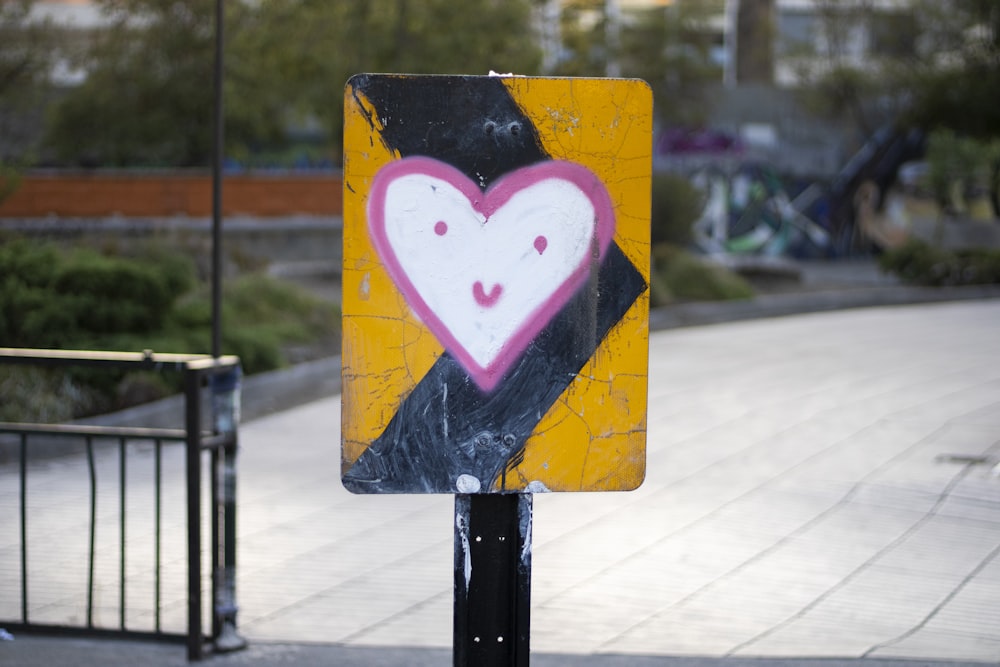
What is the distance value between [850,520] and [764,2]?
42.2 metres

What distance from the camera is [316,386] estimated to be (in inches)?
516

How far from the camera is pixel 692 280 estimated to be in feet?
70.8

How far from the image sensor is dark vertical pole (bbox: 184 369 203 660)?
512 cm

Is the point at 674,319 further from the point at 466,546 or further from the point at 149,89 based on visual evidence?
the point at 466,546

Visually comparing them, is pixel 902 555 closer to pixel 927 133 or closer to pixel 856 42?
pixel 927 133

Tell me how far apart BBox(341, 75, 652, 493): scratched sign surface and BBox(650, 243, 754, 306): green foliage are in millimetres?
18377

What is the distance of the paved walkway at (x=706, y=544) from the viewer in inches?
224

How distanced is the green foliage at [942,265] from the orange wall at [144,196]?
A: 35.1 ft

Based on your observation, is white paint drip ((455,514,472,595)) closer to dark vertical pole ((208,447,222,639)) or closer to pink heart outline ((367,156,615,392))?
pink heart outline ((367,156,615,392))

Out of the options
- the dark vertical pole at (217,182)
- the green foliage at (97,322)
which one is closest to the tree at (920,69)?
the green foliage at (97,322)

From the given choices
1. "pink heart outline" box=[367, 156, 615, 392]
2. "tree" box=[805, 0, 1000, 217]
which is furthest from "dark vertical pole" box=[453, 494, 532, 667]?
"tree" box=[805, 0, 1000, 217]

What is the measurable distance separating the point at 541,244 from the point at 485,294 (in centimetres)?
14

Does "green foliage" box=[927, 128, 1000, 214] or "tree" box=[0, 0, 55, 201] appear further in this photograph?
"green foliage" box=[927, 128, 1000, 214]

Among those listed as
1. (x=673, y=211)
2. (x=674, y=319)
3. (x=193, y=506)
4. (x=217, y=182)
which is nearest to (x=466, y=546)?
(x=193, y=506)
